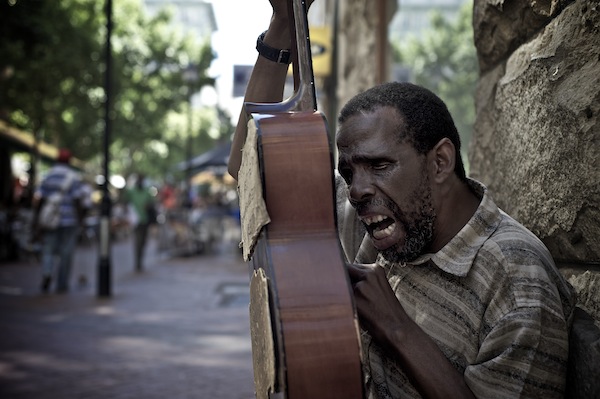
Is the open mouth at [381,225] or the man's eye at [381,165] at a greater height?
the man's eye at [381,165]

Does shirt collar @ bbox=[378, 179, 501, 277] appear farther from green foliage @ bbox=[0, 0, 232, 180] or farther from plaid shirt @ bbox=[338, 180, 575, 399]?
green foliage @ bbox=[0, 0, 232, 180]

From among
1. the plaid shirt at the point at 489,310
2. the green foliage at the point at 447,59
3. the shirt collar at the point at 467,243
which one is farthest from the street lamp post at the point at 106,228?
the shirt collar at the point at 467,243

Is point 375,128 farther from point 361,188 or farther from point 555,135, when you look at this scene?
point 555,135

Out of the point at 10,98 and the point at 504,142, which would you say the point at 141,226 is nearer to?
the point at 10,98

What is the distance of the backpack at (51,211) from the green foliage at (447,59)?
5036mm

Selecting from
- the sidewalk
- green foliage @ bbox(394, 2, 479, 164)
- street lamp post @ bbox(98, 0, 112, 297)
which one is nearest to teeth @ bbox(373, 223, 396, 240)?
the sidewalk

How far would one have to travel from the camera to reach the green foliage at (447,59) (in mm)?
8961

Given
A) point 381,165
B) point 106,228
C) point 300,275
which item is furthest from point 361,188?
point 106,228

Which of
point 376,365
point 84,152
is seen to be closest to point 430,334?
point 376,365

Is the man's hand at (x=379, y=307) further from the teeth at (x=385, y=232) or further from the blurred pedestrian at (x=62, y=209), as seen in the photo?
the blurred pedestrian at (x=62, y=209)

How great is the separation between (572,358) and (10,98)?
22.4 meters

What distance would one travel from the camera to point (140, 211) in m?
14.8

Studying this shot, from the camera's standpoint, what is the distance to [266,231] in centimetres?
158

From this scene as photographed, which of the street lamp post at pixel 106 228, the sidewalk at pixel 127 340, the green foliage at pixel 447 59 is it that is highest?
the green foliage at pixel 447 59
